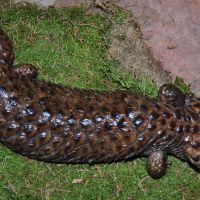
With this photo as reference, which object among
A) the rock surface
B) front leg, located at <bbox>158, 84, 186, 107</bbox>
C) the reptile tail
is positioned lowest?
front leg, located at <bbox>158, 84, 186, 107</bbox>

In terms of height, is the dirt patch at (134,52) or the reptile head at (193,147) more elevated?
the dirt patch at (134,52)

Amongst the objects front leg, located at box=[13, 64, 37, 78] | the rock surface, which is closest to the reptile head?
the rock surface

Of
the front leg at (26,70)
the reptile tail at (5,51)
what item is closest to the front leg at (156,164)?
the front leg at (26,70)

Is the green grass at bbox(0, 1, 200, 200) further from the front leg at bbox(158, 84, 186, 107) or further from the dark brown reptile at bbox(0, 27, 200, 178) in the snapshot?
the dark brown reptile at bbox(0, 27, 200, 178)

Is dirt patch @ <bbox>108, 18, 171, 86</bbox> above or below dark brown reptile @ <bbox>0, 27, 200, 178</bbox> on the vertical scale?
above

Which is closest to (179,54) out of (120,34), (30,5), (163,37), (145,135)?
(163,37)

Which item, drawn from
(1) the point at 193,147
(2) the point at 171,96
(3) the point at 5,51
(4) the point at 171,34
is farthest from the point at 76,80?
(1) the point at 193,147

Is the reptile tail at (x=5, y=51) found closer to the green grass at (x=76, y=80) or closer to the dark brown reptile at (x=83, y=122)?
the dark brown reptile at (x=83, y=122)

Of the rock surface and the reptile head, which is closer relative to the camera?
the reptile head
